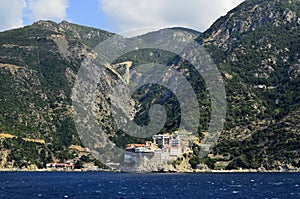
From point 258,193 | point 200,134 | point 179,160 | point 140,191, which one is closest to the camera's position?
point 258,193

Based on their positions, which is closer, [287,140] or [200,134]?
[287,140]

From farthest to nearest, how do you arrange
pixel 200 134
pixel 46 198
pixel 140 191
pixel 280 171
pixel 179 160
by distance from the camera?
pixel 200 134 < pixel 179 160 < pixel 280 171 < pixel 140 191 < pixel 46 198

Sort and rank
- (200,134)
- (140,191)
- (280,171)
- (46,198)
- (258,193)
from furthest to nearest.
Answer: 1. (200,134)
2. (280,171)
3. (140,191)
4. (258,193)
5. (46,198)

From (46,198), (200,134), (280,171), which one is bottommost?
(46,198)

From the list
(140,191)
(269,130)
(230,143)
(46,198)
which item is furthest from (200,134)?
(46,198)

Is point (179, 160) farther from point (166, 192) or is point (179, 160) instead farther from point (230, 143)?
point (166, 192)

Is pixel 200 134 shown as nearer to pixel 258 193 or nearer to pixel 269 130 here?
pixel 269 130

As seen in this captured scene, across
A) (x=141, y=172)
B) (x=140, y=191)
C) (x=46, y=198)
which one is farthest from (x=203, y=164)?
(x=46, y=198)

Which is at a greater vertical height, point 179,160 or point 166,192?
point 179,160

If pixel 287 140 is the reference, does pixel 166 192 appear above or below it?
below
